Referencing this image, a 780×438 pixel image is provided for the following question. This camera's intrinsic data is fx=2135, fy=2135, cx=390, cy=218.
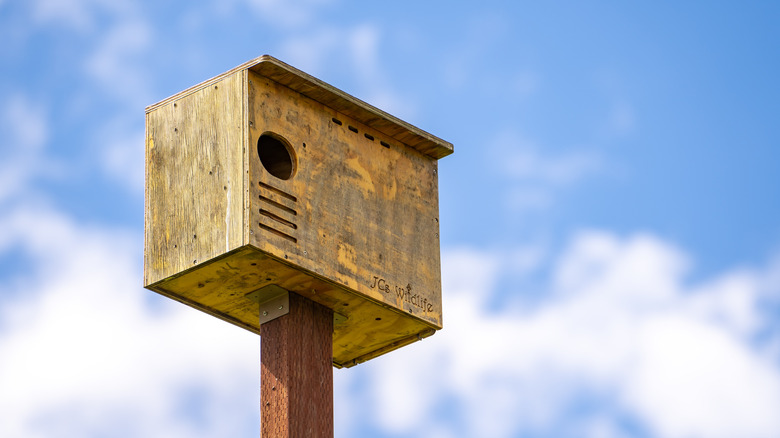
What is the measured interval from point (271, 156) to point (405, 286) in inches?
37.4

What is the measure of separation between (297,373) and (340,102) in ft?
4.59

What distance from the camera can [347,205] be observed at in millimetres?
10531

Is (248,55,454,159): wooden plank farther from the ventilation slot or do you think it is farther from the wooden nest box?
the ventilation slot

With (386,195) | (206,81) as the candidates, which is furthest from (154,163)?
(386,195)

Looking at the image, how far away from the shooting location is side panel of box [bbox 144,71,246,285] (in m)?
10.1

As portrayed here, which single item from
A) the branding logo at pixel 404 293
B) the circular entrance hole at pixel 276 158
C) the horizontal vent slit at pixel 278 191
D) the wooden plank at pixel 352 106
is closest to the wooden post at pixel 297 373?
the branding logo at pixel 404 293

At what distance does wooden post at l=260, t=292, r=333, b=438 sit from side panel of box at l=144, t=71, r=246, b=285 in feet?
1.91

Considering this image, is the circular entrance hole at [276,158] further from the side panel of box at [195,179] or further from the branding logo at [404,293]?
the branding logo at [404,293]

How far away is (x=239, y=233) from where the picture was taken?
9.95 meters

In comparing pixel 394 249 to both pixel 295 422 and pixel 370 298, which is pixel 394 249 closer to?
pixel 370 298

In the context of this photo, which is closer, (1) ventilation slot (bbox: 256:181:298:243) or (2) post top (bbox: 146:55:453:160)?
(1) ventilation slot (bbox: 256:181:298:243)

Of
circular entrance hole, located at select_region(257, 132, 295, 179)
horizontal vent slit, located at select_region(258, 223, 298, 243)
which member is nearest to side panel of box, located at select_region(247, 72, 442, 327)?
horizontal vent slit, located at select_region(258, 223, 298, 243)

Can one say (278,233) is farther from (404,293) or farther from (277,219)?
(404,293)

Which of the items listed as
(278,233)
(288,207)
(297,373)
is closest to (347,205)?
(288,207)
